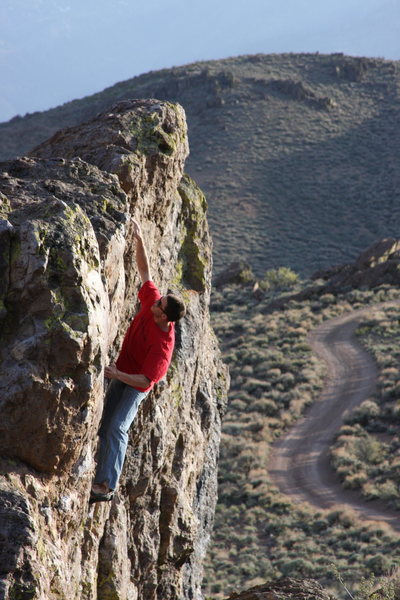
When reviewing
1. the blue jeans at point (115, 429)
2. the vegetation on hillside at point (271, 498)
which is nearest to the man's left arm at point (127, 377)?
the blue jeans at point (115, 429)

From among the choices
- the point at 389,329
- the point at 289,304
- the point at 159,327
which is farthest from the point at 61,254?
the point at 289,304

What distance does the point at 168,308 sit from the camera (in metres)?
5.71

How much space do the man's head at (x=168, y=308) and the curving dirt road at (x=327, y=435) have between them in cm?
1497

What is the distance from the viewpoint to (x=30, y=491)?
4.36 metres

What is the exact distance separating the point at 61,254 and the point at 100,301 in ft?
1.62

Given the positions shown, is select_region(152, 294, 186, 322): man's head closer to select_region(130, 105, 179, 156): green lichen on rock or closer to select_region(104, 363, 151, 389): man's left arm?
select_region(104, 363, 151, 389): man's left arm

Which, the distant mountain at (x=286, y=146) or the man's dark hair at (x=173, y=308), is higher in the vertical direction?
the distant mountain at (x=286, y=146)

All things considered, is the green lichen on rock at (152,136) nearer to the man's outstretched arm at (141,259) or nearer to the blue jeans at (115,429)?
the man's outstretched arm at (141,259)

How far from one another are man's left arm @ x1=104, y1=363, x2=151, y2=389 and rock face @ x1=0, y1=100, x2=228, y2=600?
0.34 meters

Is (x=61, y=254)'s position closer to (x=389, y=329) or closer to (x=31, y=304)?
(x=31, y=304)

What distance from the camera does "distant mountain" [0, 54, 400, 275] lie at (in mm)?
64812

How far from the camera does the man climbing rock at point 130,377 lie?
5555mm

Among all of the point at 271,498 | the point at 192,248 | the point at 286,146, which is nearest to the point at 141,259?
the point at 192,248

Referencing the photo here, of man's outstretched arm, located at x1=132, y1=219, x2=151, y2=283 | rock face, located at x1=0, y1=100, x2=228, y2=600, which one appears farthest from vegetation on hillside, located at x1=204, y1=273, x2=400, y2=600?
man's outstretched arm, located at x1=132, y1=219, x2=151, y2=283
